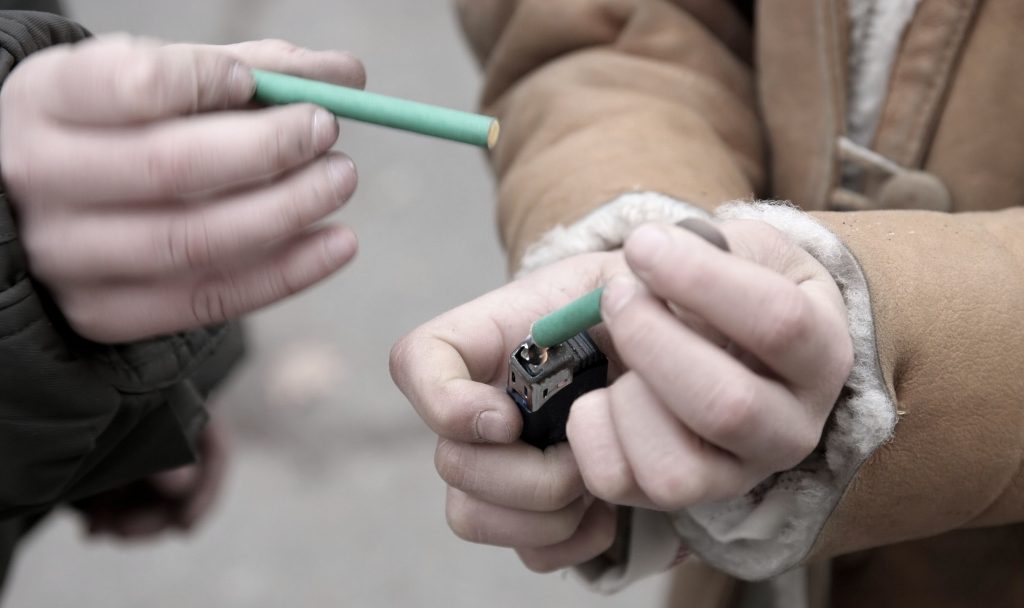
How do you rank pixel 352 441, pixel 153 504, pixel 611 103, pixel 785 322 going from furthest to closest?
pixel 352 441 → pixel 153 504 → pixel 611 103 → pixel 785 322

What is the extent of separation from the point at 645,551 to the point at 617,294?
26 cm

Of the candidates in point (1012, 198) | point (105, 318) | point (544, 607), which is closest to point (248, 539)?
point (544, 607)

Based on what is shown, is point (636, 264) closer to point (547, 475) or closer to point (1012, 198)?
A: point (547, 475)

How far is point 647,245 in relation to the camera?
377 mm

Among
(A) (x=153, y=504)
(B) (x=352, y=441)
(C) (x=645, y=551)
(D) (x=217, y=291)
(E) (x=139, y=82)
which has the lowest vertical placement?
(B) (x=352, y=441)

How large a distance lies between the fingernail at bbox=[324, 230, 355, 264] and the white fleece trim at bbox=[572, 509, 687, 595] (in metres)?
0.26

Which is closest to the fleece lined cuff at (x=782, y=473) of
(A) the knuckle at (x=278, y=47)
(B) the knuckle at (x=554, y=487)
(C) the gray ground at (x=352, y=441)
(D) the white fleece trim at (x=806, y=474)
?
(D) the white fleece trim at (x=806, y=474)

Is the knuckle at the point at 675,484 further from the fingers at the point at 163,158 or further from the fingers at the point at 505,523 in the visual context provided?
the fingers at the point at 163,158

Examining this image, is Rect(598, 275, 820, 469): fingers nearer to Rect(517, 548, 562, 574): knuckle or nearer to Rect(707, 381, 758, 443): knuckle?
Rect(707, 381, 758, 443): knuckle

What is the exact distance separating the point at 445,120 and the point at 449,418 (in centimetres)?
14

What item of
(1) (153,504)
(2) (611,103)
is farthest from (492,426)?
(1) (153,504)

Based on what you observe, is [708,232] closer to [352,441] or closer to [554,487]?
[554,487]

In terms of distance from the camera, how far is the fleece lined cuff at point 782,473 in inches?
16.9

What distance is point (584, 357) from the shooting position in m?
0.48
